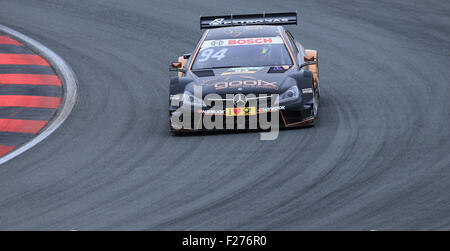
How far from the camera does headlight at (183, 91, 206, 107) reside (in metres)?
10.2

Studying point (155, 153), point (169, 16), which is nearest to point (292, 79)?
point (155, 153)

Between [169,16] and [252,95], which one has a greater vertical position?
[169,16]

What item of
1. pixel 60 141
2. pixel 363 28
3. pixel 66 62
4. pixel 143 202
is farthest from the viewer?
pixel 363 28

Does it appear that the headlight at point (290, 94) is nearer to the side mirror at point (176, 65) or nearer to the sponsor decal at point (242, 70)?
the sponsor decal at point (242, 70)

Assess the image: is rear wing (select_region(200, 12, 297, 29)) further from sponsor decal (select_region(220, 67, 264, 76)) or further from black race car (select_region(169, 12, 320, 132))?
sponsor decal (select_region(220, 67, 264, 76))

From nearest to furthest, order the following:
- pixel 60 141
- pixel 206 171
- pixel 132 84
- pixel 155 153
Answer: pixel 206 171 < pixel 155 153 < pixel 60 141 < pixel 132 84

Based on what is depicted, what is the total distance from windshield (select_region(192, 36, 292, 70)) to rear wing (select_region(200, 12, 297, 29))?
3.12 feet

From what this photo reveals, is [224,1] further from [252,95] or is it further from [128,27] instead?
[252,95]

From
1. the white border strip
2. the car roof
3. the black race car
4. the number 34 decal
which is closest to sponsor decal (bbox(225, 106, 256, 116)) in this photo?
the black race car

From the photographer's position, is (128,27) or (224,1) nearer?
(128,27)

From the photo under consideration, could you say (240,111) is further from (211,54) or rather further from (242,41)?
(242,41)

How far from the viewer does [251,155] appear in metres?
9.15

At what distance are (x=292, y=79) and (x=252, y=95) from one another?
69cm

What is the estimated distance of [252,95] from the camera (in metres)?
10.1
